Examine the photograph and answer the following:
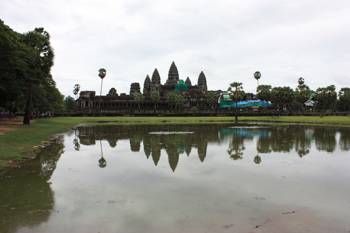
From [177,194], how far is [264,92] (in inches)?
4219

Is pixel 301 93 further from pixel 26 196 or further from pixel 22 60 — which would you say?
pixel 26 196

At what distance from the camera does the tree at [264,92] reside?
375 feet

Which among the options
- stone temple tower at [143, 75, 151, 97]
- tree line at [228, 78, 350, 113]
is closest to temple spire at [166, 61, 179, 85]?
stone temple tower at [143, 75, 151, 97]

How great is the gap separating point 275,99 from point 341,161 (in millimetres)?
96932

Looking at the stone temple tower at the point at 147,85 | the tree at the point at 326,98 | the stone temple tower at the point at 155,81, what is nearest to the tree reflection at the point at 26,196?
the tree at the point at 326,98

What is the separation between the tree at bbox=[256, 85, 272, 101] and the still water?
96364mm

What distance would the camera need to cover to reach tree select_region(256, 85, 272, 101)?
114188 mm

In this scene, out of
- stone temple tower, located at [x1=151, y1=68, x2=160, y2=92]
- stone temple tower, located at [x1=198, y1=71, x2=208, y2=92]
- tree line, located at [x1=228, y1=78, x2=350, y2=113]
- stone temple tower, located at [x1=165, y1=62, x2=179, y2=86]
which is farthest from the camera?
stone temple tower, located at [x1=198, y1=71, x2=208, y2=92]

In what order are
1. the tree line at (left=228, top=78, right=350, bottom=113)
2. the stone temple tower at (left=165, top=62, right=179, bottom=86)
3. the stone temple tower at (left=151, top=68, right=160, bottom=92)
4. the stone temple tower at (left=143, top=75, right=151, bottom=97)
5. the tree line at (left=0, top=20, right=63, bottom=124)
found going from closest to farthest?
the tree line at (left=0, top=20, right=63, bottom=124), the tree line at (left=228, top=78, right=350, bottom=113), the stone temple tower at (left=151, top=68, right=160, bottom=92), the stone temple tower at (left=165, top=62, right=179, bottom=86), the stone temple tower at (left=143, top=75, right=151, bottom=97)

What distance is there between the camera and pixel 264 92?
11481cm

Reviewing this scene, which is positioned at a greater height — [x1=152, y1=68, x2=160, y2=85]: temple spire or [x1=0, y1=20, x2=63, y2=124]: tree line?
[x1=152, y1=68, x2=160, y2=85]: temple spire

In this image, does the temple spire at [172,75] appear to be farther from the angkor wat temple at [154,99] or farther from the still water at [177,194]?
the still water at [177,194]

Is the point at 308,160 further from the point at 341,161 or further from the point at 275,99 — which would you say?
the point at 275,99

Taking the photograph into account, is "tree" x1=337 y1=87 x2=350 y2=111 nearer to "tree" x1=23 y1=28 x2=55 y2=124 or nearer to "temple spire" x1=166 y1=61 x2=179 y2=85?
"temple spire" x1=166 y1=61 x2=179 y2=85
